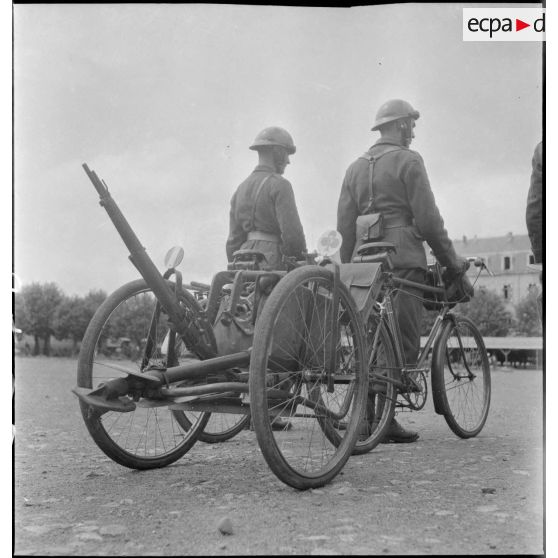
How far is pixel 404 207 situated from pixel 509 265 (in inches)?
32.3

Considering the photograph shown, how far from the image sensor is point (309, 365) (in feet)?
11.5

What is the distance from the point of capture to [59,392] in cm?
848

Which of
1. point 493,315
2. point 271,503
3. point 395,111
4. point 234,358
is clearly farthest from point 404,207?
point 271,503

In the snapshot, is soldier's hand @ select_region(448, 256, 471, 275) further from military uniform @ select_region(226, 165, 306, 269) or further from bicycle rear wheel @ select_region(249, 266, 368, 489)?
bicycle rear wheel @ select_region(249, 266, 368, 489)

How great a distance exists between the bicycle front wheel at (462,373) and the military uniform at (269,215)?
1.28m

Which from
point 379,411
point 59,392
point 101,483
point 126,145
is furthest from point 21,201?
point 59,392

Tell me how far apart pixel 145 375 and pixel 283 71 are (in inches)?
72.4

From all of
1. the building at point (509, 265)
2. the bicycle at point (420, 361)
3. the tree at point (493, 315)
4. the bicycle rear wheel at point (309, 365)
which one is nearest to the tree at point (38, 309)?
the bicycle rear wheel at point (309, 365)

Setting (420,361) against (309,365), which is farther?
(420,361)

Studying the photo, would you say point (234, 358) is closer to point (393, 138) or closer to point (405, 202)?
point (405, 202)

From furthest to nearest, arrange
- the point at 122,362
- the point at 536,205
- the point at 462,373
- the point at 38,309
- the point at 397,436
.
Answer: the point at 462,373, the point at 397,436, the point at 122,362, the point at 38,309, the point at 536,205

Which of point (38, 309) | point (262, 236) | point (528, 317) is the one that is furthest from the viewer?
point (262, 236)

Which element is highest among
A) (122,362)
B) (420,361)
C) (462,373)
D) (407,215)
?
(407,215)

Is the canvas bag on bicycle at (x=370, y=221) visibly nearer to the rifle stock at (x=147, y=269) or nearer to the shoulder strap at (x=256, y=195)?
the shoulder strap at (x=256, y=195)
